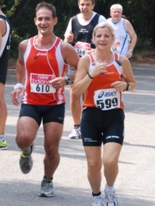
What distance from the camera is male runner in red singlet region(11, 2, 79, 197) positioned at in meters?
6.81

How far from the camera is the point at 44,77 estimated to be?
6891 millimetres

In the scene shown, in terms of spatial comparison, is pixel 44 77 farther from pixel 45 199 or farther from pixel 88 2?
pixel 88 2

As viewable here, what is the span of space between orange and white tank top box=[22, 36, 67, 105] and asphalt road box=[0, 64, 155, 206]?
3.30 feet

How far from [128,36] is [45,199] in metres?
6.66

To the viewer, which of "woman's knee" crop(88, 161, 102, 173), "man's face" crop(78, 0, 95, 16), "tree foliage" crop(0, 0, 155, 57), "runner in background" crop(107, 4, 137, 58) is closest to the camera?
"woman's knee" crop(88, 161, 102, 173)

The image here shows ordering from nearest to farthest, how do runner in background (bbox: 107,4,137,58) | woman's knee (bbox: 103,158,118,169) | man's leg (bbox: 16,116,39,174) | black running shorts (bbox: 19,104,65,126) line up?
woman's knee (bbox: 103,158,118,169), man's leg (bbox: 16,116,39,174), black running shorts (bbox: 19,104,65,126), runner in background (bbox: 107,4,137,58)

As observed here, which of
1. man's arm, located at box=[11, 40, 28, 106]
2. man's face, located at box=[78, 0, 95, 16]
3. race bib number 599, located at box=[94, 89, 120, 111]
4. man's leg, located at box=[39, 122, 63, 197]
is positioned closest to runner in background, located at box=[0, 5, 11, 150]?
man's face, located at box=[78, 0, 95, 16]

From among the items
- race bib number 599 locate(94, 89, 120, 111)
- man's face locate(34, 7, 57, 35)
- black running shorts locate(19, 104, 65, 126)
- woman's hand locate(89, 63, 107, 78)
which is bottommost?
black running shorts locate(19, 104, 65, 126)

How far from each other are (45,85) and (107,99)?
81 cm

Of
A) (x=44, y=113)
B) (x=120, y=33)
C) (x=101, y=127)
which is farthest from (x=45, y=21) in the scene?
(x=120, y=33)

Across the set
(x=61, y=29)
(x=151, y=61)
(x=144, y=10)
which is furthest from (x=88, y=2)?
(x=144, y=10)

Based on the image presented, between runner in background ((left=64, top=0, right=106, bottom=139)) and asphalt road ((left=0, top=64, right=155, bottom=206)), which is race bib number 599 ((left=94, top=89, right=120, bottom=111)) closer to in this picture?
asphalt road ((left=0, top=64, right=155, bottom=206))

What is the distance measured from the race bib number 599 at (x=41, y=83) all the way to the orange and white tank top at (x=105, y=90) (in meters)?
0.59

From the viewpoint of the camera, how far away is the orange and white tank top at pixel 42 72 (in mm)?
6852
